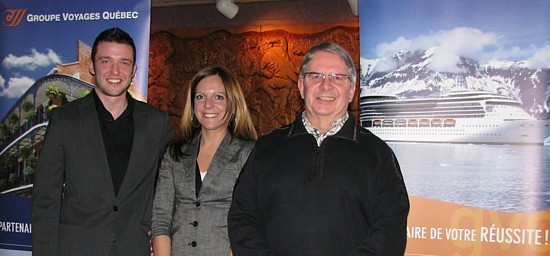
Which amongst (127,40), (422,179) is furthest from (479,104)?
(127,40)

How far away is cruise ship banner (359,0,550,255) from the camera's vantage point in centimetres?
277

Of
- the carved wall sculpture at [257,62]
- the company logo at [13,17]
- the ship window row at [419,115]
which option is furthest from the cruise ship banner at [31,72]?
the carved wall sculpture at [257,62]

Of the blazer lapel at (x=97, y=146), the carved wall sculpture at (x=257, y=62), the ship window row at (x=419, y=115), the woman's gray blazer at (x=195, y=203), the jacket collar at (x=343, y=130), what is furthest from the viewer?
the carved wall sculpture at (x=257, y=62)

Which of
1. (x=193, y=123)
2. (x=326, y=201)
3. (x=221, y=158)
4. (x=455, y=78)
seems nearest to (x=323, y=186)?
(x=326, y=201)

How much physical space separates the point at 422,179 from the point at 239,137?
1104 mm

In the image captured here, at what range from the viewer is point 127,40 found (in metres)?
2.61

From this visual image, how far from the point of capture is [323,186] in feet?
6.19

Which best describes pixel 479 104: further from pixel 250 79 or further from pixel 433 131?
pixel 250 79

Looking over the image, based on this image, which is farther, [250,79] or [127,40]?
[250,79]

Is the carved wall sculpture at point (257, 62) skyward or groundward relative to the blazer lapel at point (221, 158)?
skyward

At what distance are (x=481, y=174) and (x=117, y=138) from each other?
1898 mm

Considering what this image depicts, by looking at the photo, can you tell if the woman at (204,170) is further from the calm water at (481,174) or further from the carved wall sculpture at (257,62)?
the carved wall sculpture at (257,62)

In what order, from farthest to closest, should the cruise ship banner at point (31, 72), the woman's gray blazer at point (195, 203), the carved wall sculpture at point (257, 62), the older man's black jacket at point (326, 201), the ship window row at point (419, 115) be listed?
the carved wall sculpture at point (257, 62) → the cruise ship banner at point (31, 72) → the ship window row at point (419, 115) → the woman's gray blazer at point (195, 203) → the older man's black jacket at point (326, 201)

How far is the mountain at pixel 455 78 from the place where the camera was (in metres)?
2.76
